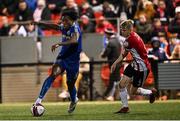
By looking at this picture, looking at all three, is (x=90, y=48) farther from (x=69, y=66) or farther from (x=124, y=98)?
(x=124, y=98)

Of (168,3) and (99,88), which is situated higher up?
(168,3)

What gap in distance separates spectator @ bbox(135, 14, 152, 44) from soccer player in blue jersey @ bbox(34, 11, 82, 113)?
7.72m

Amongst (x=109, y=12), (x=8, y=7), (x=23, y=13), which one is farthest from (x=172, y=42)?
(x=8, y=7)

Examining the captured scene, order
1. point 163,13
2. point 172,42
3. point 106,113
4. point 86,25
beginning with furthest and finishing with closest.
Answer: point 163,13
point 86,25
point 172,42
point 106,113

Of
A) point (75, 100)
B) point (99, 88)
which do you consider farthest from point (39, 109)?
point (99, 88)

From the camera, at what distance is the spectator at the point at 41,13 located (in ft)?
82.6

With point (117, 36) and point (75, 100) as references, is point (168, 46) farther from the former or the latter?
point (75, 100)

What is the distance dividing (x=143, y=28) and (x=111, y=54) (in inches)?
56.3

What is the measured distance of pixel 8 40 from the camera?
2378 centimetres

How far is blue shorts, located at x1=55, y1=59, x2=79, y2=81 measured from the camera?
1559 centimetres

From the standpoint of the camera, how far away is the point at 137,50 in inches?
607

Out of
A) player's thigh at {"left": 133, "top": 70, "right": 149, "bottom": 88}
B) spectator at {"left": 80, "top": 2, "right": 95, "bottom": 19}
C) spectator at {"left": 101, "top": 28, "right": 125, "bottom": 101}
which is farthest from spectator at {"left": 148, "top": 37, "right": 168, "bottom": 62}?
player's thigh at {"left": 133, "top": 70, "right": 149, "bottom": 88}

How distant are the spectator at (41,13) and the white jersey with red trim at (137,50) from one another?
9989mm

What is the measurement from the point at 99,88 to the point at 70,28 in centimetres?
741
